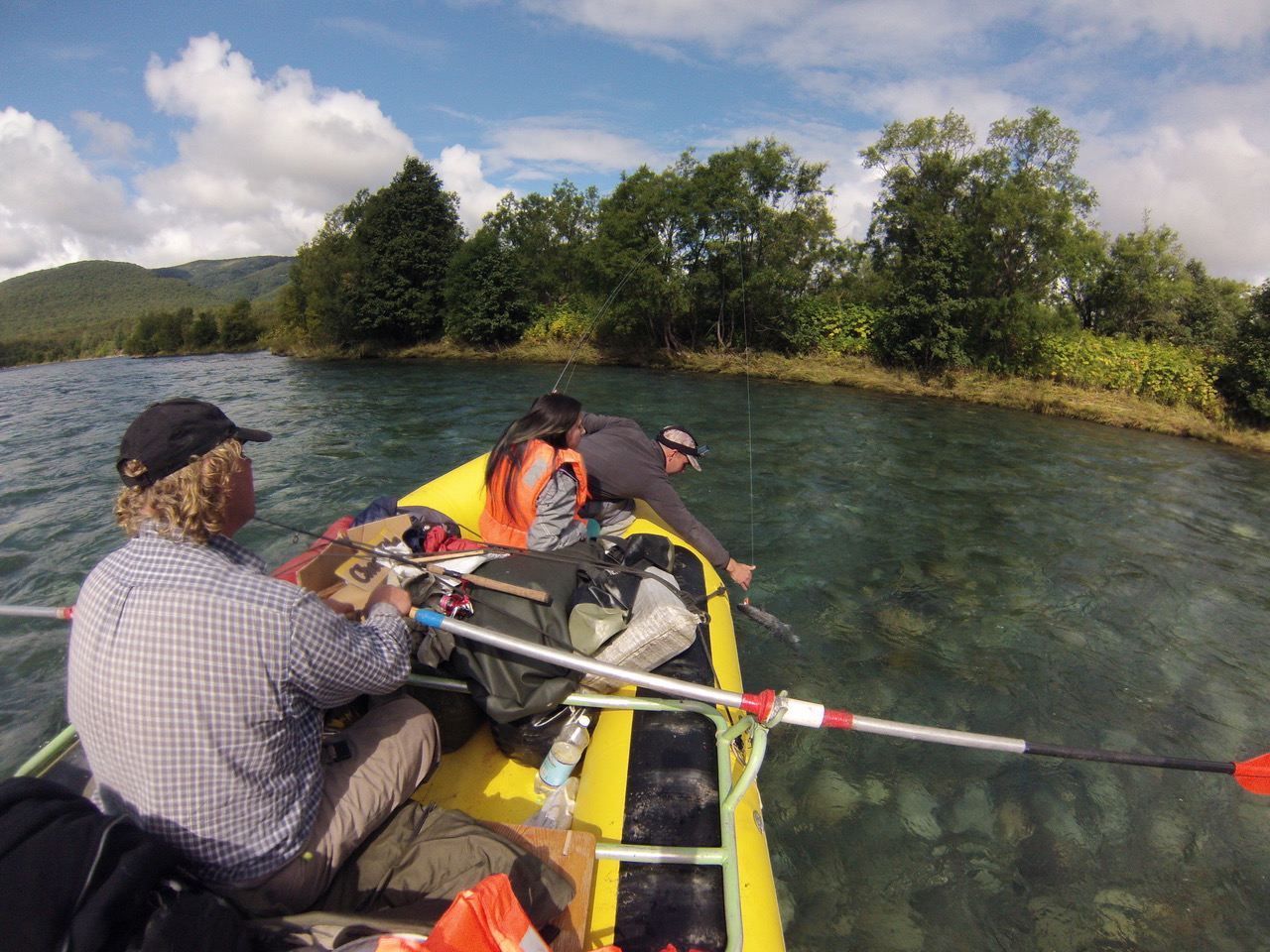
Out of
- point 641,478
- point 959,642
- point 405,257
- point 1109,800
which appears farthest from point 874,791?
point 405,257

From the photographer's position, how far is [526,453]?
3496 millimetres

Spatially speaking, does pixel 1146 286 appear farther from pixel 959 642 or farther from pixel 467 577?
pixel 467 577

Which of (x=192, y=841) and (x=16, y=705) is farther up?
(x=192, y=841)

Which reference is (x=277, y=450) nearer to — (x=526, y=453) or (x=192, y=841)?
(x=526, y=453)

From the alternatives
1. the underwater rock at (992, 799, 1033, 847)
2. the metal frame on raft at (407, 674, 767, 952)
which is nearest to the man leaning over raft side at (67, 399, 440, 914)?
the metal frame on raft at (407, 674, 767, 952)

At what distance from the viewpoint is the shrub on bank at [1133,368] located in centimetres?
1739

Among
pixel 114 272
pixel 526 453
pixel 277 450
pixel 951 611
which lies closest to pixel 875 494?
Result: pixel 951 611

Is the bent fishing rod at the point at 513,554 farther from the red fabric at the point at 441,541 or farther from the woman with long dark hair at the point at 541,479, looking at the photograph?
the woman with long dark hair at the point at 541,479

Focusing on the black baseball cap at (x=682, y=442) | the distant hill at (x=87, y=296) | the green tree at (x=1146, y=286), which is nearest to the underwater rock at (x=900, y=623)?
the black baseball cap at (x=682, y=442)

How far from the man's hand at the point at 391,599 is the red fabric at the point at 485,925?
995 mm

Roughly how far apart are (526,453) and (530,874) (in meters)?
2.08

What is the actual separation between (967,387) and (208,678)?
21287 mm

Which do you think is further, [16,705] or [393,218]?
[393,218]

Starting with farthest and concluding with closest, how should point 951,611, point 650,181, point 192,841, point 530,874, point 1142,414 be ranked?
point 650,181, point 1142,414, point 951,611, point 530,874, point 192,841
